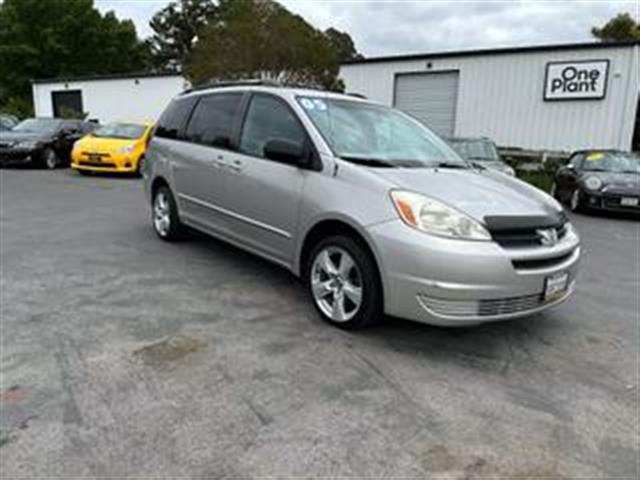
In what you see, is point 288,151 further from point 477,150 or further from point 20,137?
point 20,137

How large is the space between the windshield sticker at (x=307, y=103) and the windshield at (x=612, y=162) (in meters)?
8.48

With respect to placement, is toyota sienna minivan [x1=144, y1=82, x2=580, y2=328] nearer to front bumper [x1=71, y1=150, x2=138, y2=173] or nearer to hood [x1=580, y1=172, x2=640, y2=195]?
hood [x1=580, y1=172, x2=640, y2=195]

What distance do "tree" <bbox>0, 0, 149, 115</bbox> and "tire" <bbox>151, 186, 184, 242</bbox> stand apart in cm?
3919

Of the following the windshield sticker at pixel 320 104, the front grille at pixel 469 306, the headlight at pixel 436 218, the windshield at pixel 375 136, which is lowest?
the front grille at pixel 469 306

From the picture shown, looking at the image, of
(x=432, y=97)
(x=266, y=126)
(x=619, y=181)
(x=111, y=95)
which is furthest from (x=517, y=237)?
(x=111, y=95)

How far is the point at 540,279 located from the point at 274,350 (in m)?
1.80

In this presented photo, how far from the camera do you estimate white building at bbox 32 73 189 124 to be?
27516 mm

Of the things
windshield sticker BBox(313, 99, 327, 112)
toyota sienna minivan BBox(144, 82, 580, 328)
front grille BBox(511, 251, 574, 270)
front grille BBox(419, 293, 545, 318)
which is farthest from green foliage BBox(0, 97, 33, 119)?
front grille BBox(511, 251, 574, 270)

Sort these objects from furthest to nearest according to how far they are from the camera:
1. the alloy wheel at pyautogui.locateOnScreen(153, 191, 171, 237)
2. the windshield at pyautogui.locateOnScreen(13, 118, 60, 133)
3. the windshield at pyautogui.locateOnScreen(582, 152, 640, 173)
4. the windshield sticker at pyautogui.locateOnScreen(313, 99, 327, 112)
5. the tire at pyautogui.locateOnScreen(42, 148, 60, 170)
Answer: the windshield at pyautogui.locateOnScreen(13, 118, 60, 133), the tire at pyautogui.locateOnScreen(42, 148, 60, 170), the windshield at pyautogui.locateOnScreen(582, 152, 640, 173), the alloy wheel at pyautogui.locateOnScreen(153, 191, 171, 237), the windshield sticker at pyautogui.locateOnScreen(313, 99, 327, 112)

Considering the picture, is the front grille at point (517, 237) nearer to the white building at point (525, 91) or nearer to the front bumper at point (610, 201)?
the front bumper at point (610, 201)

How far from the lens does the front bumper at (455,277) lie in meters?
3.47

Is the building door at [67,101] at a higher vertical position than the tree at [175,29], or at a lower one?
lower

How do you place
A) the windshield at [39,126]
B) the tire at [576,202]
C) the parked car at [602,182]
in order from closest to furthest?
the parked car at [602,182]
the tire at [576,202]
the windshield at [39,126]

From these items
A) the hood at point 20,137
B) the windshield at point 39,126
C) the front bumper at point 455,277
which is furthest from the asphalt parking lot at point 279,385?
the windshield at point 39,126
